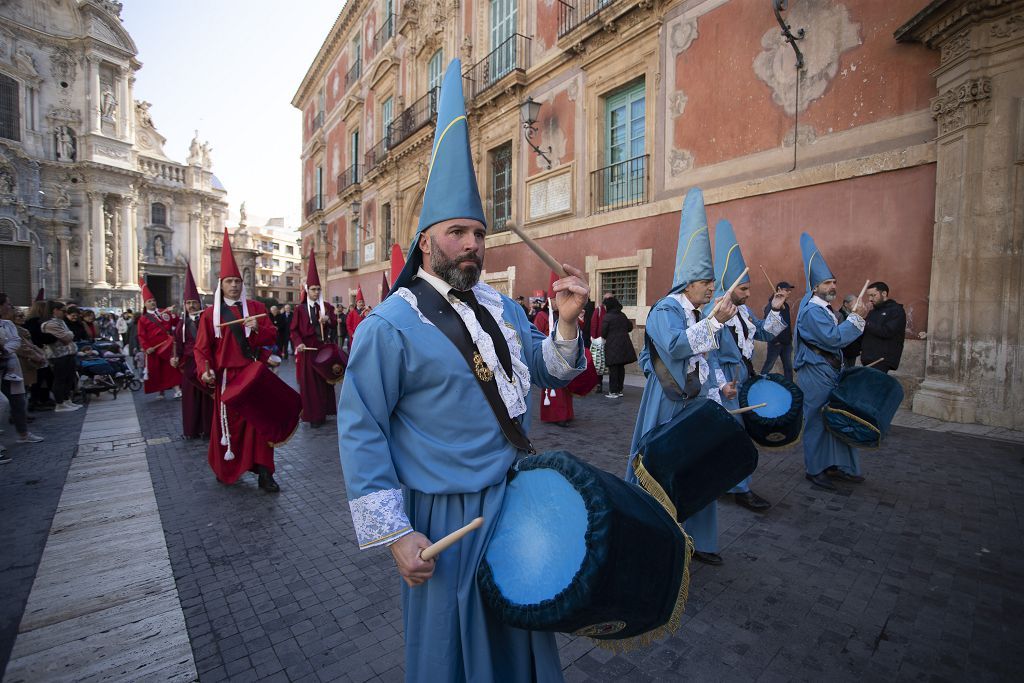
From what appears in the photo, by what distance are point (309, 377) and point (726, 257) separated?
6.39 metres

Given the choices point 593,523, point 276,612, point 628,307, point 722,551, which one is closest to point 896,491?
point 722,551

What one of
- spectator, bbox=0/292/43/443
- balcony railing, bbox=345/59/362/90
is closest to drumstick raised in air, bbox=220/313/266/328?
spectator, bbox=0/292/43/443

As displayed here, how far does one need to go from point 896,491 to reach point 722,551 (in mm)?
2356

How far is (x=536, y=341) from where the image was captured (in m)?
2.31

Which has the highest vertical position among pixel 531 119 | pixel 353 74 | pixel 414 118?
pixel 353 74

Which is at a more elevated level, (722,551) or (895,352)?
(895,352)

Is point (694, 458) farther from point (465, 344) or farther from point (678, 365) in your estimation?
point (465, 344)

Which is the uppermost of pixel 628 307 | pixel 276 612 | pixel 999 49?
pixel 999 49

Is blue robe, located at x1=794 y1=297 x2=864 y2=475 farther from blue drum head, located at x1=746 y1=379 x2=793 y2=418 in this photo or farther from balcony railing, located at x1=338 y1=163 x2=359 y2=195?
balcony railing, located at x1=338 y1=163 x2=359 y2=195

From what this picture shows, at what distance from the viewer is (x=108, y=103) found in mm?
32875

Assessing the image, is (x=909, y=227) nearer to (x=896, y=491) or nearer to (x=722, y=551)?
(x=896, y=491)

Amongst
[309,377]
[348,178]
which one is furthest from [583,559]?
[348,178]

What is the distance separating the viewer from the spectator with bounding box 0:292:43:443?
6293mm

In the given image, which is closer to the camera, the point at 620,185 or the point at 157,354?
the point at 157,354
